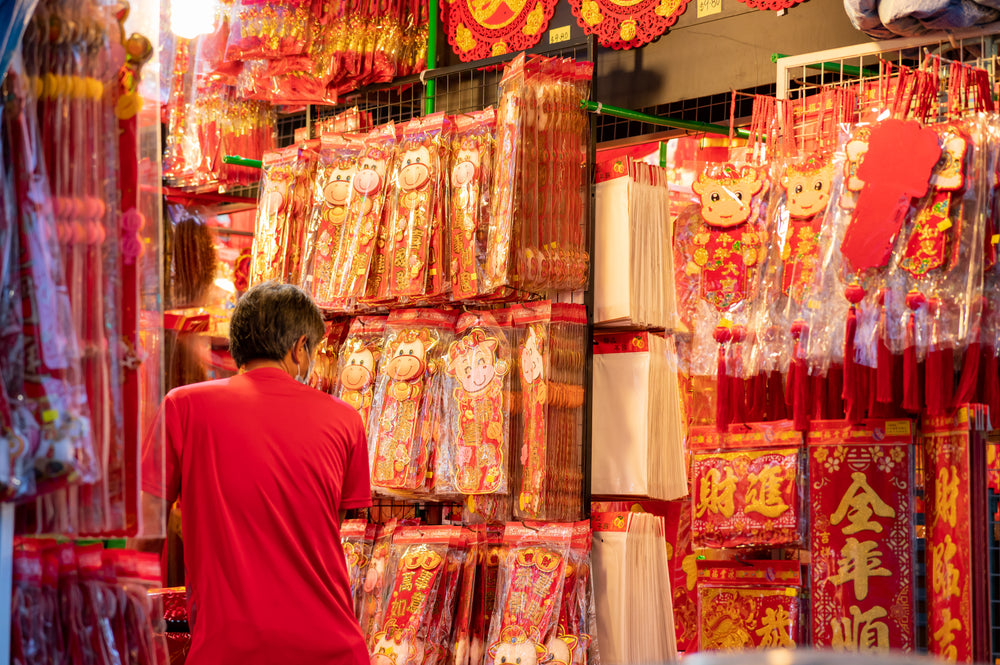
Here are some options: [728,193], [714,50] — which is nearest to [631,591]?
[728,193]

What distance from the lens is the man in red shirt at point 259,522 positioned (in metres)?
2.22

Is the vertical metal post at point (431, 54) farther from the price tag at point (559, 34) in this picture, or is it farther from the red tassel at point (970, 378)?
the red tassel at point (970, 378)

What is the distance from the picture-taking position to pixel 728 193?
11.1ft

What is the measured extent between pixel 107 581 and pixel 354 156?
235 cm

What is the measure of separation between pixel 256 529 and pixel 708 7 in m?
2.46

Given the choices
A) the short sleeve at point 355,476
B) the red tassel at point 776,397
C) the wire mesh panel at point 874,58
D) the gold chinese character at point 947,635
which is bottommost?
the gold chinese character at point 947,635

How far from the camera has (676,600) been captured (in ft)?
13.6

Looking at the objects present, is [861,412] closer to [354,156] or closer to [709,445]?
[709,445]

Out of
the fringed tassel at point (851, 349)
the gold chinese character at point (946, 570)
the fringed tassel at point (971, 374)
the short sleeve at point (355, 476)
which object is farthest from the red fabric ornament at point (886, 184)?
the short sleeve at point (355, 476)

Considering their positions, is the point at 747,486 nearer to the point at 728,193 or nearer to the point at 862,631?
the point at 862,631

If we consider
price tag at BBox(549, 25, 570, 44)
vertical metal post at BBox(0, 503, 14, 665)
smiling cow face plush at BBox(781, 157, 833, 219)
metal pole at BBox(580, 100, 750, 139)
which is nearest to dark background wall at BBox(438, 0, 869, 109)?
price tag at BBox(549, 25, 570, 44)

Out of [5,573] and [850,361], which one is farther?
[850,361]

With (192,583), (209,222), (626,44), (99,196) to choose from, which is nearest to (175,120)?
(209,222)

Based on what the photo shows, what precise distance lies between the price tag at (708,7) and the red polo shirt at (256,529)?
2212 millimetres
